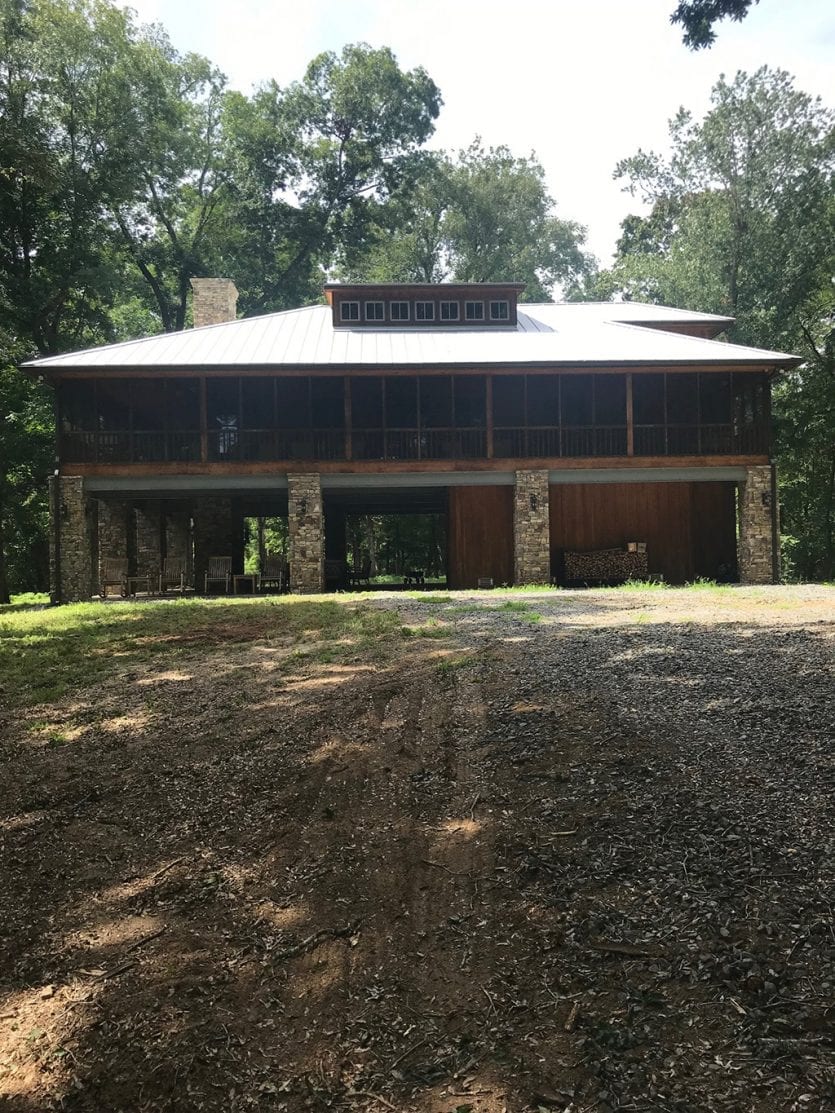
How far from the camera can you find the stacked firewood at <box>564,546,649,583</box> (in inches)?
762

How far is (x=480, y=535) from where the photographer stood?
1962 cm

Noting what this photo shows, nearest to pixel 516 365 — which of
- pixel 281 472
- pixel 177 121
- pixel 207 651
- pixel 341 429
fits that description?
pixel 341 429

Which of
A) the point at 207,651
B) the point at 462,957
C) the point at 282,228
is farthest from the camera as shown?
the point at 282,228

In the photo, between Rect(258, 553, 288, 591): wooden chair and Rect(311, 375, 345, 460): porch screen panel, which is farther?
Rect(258, 553, 288, 591): wooden chair

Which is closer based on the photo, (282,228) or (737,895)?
(737,895)

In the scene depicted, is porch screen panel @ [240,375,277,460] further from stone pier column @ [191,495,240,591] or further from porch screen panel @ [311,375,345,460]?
stone pier column @ [191,495,240,591]

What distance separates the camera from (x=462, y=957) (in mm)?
3084

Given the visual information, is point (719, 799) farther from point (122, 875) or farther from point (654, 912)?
point (122, 875)

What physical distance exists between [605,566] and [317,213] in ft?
79.2

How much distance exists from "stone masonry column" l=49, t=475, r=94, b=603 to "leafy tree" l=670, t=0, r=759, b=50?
1524 centimetres

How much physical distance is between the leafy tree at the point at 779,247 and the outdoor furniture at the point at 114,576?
2076cm

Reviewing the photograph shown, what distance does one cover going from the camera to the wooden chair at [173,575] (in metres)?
20.8

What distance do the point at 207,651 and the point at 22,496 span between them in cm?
1871

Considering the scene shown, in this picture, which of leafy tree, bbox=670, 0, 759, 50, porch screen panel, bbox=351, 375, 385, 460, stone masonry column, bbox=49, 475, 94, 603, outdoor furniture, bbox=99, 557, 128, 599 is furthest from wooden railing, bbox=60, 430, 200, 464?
leafy tree, bbox=670, 0, 759, 50
